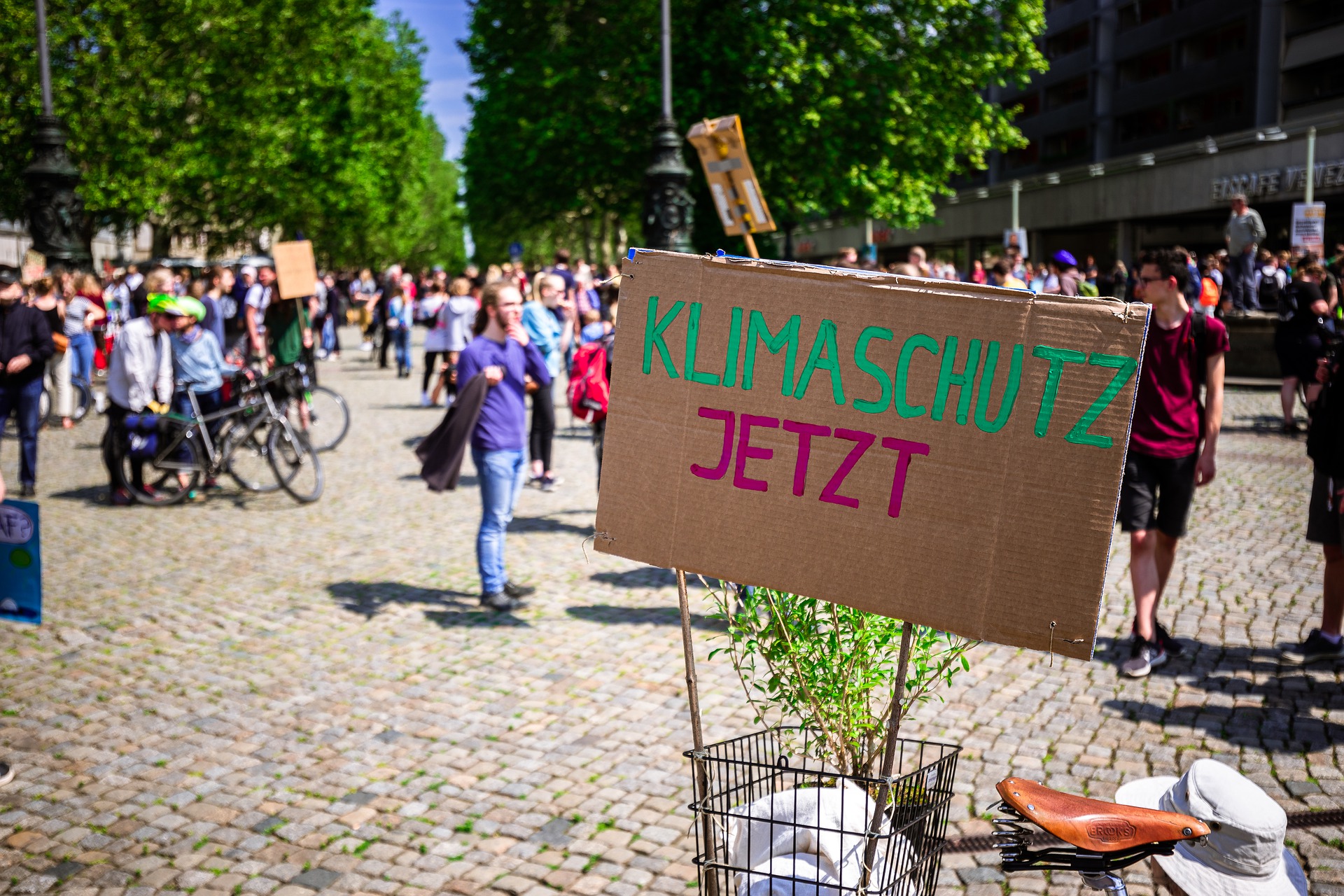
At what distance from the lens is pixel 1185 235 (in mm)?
39156

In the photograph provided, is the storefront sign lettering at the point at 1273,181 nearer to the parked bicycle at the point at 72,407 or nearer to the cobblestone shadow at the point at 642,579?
the cobblestone shadow at the point at 642,579

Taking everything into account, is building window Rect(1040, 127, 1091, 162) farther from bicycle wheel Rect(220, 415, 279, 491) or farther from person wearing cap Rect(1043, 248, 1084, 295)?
bicycle wheel Rect(220, 415, 279, 491)

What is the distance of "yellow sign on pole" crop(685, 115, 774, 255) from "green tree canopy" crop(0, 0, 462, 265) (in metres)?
26.2

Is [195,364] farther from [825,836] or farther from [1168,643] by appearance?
[825,836]

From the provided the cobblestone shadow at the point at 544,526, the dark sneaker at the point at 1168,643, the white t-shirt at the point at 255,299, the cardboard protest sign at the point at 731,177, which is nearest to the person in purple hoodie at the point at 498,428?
the cardboard protest sign at the point at 731,177

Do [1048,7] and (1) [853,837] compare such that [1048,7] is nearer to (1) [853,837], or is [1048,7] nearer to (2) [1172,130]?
(2) [1172,130]

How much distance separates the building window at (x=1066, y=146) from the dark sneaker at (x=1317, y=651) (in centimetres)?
5134

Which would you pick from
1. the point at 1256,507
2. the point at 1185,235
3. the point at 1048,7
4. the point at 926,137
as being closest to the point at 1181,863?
the point at 1256,507

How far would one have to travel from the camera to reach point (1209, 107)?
44.7 metres

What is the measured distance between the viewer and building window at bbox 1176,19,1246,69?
4246 cm

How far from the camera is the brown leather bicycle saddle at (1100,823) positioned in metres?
2.37

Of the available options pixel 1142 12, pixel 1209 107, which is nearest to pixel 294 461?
pixel 1209 107

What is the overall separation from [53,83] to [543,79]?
1254cm

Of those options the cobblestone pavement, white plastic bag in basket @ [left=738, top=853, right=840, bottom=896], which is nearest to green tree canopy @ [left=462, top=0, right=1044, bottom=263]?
the cobblestone pavement
